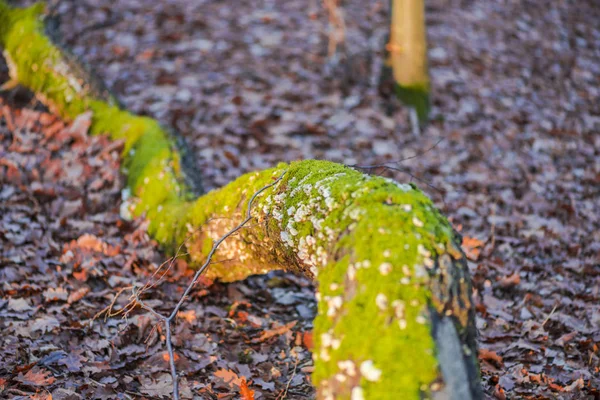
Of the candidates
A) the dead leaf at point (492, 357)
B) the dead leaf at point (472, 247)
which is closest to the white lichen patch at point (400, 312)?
the dead leaf at point (492, 357)

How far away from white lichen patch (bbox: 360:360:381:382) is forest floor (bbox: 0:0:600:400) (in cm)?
124

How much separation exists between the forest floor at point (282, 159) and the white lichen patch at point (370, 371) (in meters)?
1.24

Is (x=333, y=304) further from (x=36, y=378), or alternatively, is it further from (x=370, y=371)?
(x=36, y=378)

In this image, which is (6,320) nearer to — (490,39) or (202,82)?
(202,82)

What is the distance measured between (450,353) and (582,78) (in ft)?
25.5

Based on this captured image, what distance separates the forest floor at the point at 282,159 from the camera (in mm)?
3154

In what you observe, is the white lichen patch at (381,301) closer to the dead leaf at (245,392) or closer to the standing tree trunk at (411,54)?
the dead leaf at (245,392)

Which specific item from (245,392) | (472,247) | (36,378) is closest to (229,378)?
(245,392)

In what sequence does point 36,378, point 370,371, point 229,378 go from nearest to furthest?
1. point 370,371
2. point 36,378
3. point 229,378

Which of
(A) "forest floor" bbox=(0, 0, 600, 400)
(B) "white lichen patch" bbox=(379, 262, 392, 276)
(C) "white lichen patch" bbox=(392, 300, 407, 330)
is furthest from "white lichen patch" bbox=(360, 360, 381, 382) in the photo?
(A) "forest floor" bbox=(0, 0, 600, 400)

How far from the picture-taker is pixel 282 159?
5602mm

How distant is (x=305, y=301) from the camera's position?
12.9 feet

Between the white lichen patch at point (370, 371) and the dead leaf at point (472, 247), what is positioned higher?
the white lichen patch at point (370, 371)

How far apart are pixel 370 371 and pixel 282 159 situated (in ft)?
13.2
